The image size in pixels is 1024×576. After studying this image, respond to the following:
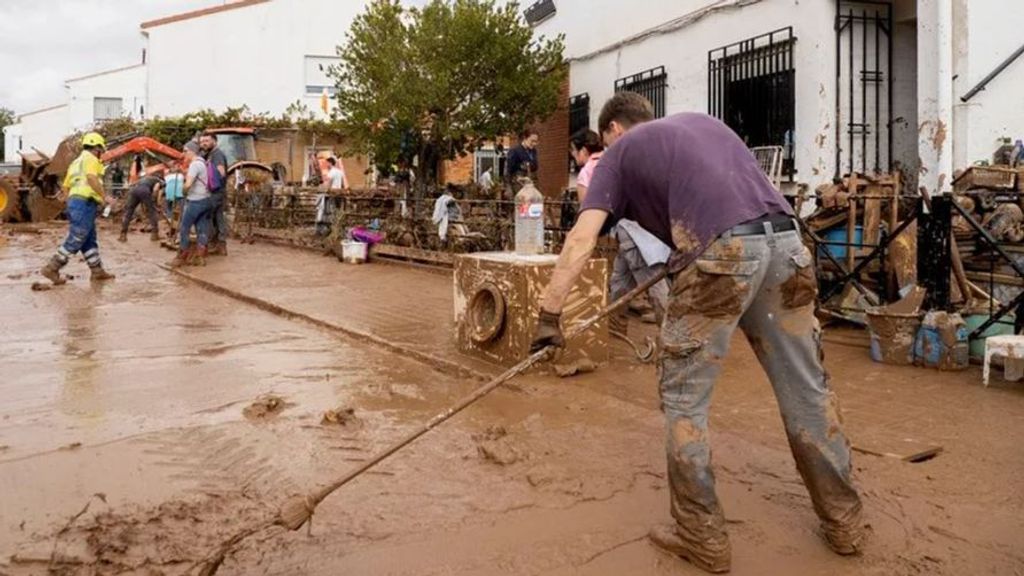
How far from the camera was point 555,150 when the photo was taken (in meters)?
17.0

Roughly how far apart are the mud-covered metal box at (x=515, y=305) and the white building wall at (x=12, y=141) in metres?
59.0

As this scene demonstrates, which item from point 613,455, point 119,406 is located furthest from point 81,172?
point 613,455

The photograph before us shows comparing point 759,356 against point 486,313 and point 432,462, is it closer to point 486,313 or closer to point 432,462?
point 432,462

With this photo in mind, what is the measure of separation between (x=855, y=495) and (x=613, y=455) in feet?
4.25

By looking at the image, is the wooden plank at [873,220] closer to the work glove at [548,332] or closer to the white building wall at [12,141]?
the work glove at [548,332]

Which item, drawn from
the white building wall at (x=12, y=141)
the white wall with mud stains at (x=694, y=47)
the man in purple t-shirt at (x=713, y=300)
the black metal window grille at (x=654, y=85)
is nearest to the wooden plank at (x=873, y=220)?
the white wall with mud stains at (x=694, y=47)

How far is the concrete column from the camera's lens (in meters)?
9.21

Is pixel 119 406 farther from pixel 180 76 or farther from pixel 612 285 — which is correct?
pixel 180 76

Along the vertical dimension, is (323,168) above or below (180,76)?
below

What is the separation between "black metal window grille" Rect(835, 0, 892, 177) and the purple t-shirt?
25.2 ft

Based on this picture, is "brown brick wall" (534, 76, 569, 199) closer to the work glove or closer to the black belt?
the work glove

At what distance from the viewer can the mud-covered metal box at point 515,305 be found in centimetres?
580

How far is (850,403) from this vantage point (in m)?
→ 5.29

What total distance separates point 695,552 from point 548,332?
3.18 feet
